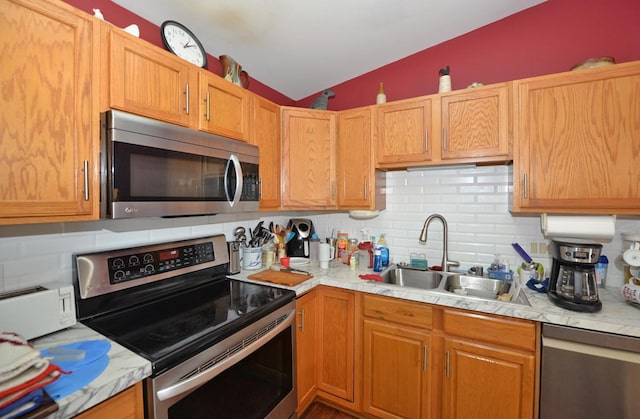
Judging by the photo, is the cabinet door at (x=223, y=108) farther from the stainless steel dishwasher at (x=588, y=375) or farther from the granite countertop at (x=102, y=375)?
the stainless steel dishwasher at (x=588, y=375)

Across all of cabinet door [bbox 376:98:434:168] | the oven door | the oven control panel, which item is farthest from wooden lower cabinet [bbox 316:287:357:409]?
cabinet door [bbox 376:98:434:168]

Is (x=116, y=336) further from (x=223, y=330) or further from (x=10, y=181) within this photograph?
(x=10, y=181)

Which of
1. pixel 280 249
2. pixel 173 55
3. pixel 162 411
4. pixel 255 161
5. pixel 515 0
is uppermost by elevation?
pixel 515 0

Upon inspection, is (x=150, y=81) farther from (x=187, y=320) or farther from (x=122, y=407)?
(x=122, y=407)

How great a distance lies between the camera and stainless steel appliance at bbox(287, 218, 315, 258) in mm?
2373

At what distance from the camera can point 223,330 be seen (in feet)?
3.76

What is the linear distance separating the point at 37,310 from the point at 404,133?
203 centimetres

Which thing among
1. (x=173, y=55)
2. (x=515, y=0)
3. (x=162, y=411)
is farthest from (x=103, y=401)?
(x=515, y=0)

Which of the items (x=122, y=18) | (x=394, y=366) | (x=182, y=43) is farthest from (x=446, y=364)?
(x=122, y=18)

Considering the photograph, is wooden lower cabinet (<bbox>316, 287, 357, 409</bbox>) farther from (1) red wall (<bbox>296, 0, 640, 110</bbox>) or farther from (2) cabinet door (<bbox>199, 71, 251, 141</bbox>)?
(1) red wall (<bbox>296, 0, 640, 110</bbox>)

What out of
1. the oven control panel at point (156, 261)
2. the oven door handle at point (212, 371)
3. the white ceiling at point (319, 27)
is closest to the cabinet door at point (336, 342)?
the oven door handle at point (212, 371)

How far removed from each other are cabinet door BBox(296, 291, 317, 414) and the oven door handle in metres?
0.30

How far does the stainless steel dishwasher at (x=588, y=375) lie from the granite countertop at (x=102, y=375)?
5.58 feet

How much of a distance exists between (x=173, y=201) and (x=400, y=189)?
164 cm
